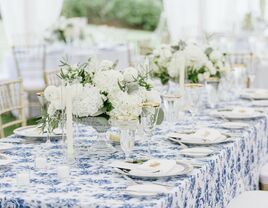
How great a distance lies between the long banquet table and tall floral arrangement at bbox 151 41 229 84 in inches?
17.1

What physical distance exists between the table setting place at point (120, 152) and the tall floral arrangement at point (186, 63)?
513 mm

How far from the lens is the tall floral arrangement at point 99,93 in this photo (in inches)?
102

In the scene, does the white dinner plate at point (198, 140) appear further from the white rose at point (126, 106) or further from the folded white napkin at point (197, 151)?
the white rose at point (126, 106)

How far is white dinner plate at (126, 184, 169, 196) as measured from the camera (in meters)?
2.13

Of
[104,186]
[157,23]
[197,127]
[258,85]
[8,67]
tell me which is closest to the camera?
[104,186]

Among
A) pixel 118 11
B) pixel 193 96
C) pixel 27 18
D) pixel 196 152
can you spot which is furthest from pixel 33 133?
pixel 118 11

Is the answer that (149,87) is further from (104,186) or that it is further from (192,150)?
(104,186)

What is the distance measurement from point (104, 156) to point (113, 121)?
6.7 inches

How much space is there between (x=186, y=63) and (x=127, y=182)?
5.58 ft

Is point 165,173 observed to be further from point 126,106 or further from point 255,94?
point 255,94

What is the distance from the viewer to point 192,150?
2721mm

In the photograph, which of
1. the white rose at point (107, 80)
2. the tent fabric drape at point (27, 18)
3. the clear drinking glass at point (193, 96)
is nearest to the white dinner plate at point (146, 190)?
the white rose at point (107, 80)

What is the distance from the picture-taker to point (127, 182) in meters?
2.29

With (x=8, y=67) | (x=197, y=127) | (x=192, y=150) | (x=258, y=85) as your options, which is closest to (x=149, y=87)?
(x=192, y=150)
